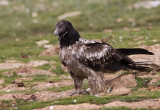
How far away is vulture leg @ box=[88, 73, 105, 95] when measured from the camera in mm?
12195

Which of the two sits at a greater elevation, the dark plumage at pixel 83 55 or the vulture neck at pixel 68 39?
the vulture neck at pixel 68 39

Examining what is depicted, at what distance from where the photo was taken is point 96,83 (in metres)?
12.2

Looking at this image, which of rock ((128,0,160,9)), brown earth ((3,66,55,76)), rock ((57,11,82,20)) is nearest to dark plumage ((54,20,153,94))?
brown earth ((3,66,55,76))

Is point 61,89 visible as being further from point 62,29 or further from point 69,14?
point 69,14

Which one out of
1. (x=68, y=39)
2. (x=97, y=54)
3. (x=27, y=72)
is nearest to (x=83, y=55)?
(x=97, y=54)

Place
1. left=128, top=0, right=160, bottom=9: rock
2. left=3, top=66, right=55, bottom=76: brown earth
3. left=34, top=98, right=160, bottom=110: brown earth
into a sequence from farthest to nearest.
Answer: left=128, top=0, right=160, bottom=9: rock, left=3, top=66, right=55, bottom=76: brown earth, left=34, top=98, right=160, bottom=110: brown earth

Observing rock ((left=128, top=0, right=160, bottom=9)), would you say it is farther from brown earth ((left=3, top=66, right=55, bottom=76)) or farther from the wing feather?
the wing feather

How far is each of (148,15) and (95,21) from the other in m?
4.07

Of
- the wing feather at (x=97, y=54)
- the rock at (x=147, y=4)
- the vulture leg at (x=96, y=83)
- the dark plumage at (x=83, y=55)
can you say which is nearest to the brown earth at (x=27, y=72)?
the dark plumage at (x=83, y=55)

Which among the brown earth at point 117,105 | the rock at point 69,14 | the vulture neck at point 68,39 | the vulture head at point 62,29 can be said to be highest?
the rock at point 69,14

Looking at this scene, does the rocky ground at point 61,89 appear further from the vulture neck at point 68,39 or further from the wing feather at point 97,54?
the vulture neck at point 68,39

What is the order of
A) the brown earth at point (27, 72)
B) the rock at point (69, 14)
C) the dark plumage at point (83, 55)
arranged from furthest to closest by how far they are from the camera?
the rock at point (69, 14)
the brown earth at point (27, 72)
the dark plumage at point (83, 55)

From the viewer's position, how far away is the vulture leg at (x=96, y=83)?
1220 centimetres

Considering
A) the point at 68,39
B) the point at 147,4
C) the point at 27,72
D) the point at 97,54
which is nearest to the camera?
the point at 68,39
